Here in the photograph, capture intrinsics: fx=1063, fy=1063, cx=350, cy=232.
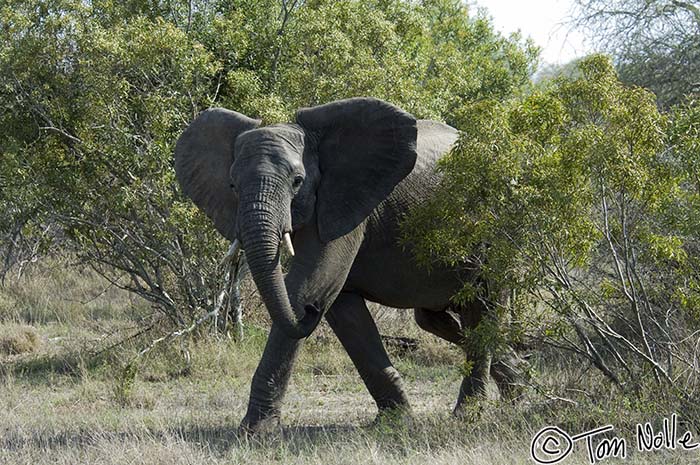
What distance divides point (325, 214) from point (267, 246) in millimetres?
989

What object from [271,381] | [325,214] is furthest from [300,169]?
[271,381]

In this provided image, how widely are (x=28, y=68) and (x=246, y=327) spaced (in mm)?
3885

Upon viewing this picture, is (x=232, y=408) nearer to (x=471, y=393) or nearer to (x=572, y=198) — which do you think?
(x=471, y=393)

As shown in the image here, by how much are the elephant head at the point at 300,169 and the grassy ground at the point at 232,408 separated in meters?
1.10

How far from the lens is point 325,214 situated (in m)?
7.96

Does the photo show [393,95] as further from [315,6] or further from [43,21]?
[43,21]

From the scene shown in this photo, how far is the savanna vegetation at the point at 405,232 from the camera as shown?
7262 millimetres

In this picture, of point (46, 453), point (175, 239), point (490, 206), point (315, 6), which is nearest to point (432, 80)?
point (315, 6)

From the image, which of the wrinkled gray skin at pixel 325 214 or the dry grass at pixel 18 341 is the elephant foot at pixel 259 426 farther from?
the dry grass at pixel 18 341

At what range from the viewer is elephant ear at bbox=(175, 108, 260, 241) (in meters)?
8.32

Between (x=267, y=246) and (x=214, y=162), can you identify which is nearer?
(x=267, y=246)

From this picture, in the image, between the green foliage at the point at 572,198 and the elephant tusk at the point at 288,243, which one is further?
the elephant tusk at the point at 288,243

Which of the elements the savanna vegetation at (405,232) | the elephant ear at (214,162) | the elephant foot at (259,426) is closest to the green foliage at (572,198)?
the savanna vegetation at (405,232)

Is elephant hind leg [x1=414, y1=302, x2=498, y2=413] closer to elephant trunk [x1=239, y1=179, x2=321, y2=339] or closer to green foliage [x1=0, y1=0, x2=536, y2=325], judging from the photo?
elephant trunk [x1=239, y1=179, x2=321, y2=339]
